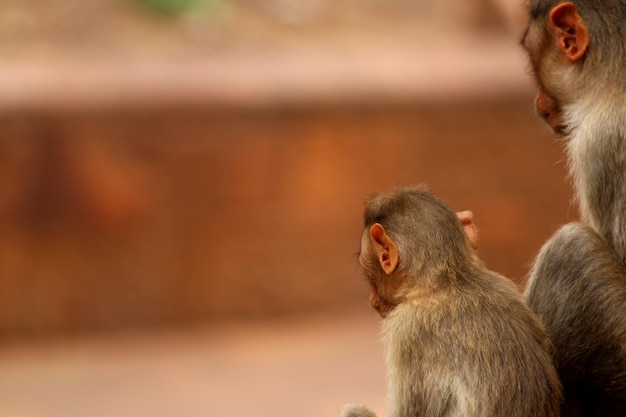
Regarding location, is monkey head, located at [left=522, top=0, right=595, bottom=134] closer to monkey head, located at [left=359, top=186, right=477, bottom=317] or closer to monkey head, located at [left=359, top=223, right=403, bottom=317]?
monkey head, located at [left=359, top=186, right=477, bottom=317]

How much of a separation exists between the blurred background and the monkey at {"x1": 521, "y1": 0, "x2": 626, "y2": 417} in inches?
286

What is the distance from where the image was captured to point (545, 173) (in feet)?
45.5

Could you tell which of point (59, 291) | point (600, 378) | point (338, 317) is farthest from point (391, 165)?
point (600, 378)

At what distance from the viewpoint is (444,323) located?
15.2ft

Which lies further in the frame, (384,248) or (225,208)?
(225,208)

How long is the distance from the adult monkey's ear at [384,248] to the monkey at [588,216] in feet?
2.16

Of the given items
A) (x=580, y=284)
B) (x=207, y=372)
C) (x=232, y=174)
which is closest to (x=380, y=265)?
(x=580, y=284)

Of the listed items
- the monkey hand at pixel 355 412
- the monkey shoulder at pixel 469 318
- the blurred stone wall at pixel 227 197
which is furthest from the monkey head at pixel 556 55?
the blurred stone wall at pixel 227 197

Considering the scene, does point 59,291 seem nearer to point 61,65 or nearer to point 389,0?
point 61,65

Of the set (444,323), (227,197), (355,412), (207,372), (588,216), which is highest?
(227,197)

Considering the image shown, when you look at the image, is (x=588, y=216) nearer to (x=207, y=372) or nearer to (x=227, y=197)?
(x=227, y=197)

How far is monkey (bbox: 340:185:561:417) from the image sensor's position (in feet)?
14.6

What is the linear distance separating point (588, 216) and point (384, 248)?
0.93 m

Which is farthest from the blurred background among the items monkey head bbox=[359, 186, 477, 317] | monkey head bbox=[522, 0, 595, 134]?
monkey head bbox=[359, 186, 477, 317]
